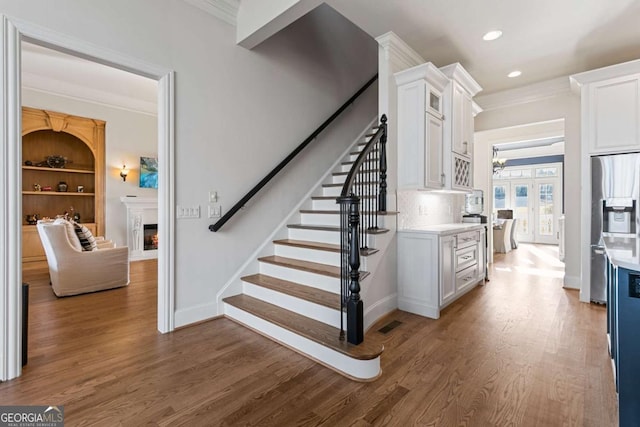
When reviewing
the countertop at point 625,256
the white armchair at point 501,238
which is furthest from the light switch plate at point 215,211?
the white armchair at point 501,238

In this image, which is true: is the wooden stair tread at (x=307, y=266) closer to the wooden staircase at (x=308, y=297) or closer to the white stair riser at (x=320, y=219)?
the wooden staircase at (x=308, y=297)

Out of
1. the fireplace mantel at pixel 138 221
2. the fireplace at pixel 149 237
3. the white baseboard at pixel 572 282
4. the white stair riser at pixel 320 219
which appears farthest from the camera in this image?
the fireplace at pixel 149 237

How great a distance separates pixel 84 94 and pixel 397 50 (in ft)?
19.5

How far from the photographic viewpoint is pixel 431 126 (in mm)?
3469

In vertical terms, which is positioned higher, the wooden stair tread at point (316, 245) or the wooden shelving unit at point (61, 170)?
the wooden shelving unit at point (61, 170)

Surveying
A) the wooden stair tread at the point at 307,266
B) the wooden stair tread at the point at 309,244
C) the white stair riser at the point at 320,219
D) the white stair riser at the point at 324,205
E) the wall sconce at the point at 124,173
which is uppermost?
the wall sconce at the point at 124,173

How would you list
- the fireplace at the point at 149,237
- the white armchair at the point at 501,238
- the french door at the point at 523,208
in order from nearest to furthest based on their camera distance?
the fireplace at the point at 149,237 → the white armchair at the point at 501,238 → the french door at the point at 523,208

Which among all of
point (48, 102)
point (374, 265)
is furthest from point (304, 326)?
point (48, 102)

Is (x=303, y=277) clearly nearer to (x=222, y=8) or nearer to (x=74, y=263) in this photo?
(x=222, y=8)

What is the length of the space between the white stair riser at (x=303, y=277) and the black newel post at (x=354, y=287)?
1.74 feet

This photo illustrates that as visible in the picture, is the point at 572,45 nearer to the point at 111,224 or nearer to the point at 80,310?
the point at 80,310

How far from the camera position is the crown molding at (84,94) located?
537 cm

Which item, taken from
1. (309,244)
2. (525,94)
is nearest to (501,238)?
(525,94)

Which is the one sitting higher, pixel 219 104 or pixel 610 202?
pixel 219 104
